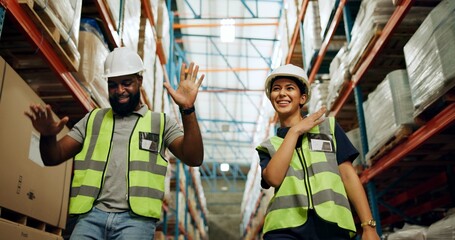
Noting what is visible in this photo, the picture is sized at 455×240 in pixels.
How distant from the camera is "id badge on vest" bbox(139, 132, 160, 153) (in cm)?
236

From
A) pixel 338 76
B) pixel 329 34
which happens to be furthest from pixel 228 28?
pixel 338 76

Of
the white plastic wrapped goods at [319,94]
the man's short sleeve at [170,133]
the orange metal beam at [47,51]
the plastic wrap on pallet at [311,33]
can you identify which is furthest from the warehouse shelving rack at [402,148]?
the orange metal beam at [47,51]

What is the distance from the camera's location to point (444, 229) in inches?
143

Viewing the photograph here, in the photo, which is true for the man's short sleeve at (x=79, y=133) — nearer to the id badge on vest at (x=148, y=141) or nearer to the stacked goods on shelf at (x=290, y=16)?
the id badge on vest at (x=148, y=141)

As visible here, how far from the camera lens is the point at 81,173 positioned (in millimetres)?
2314

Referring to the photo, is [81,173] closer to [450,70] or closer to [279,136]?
[279,136]

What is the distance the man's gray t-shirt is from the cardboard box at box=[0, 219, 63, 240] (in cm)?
76

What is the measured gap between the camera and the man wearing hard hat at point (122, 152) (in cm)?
217

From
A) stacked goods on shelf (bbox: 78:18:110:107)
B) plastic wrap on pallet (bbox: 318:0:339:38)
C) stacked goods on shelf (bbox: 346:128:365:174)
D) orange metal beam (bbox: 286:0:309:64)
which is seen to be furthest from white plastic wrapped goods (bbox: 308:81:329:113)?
stacked goods on shelf (bbox: 78:18:110:107)

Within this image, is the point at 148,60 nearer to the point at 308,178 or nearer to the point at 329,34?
the point at 329,34

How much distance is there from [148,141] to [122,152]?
0.49 feet

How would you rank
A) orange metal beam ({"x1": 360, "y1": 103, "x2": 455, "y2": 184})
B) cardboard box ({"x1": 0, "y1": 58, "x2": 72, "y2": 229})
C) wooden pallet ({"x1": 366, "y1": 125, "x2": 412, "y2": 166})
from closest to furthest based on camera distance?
cardboard box ({"x1": 0, "y1": 58, "x2": 72, "y2": 229}) < orange metal beam ({"x1": 360, "y1": 103, "x2": 455, "y2": 184}) < wooden pallet ({"x1": 366, "y1": 125, "x2": 412, "y2": 166})

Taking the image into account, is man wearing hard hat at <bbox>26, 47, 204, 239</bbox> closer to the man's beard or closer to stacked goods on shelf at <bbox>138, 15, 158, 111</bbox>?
the man's beard

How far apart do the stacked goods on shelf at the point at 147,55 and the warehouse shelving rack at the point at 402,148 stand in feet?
7.79
